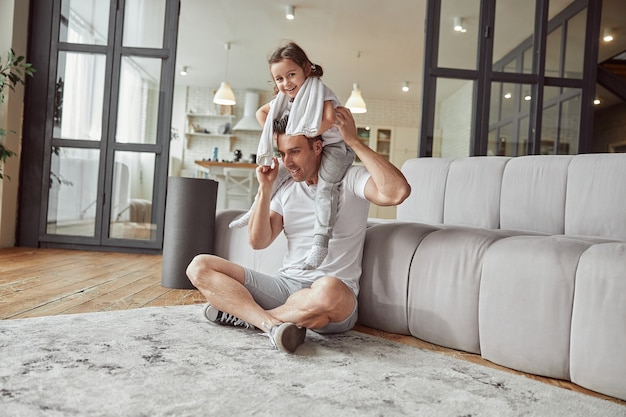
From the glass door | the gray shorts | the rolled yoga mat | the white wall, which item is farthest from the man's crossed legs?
the white wall

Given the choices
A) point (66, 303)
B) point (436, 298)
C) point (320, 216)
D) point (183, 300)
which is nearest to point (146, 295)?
point (183, 300)

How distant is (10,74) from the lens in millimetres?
4246

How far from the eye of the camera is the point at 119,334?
6.19 ft

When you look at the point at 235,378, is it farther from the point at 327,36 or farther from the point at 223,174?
the point at 327,36

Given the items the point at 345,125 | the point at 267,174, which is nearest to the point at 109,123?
the point at 267,174

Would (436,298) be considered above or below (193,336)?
above

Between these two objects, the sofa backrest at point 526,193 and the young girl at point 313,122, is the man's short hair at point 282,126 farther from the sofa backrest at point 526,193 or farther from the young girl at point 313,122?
the sofa backrest at point 526,193

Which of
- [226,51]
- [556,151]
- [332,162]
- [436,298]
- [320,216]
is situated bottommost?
[436,298]

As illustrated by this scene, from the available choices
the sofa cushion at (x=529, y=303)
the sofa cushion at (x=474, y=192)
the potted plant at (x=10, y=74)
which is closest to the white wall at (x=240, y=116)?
the potted plant at (x=10, y=74)

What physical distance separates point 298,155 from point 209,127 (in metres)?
9.01

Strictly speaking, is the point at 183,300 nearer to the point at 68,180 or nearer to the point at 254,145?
the point at 68,180

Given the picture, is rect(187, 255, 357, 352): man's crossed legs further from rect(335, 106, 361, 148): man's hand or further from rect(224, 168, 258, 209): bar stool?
rect(224, 168, 258, 209): bar stool

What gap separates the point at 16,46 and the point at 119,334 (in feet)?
11.7

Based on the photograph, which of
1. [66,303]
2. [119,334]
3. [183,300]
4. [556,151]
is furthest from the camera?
[556,151]
